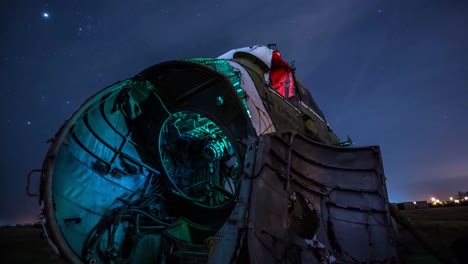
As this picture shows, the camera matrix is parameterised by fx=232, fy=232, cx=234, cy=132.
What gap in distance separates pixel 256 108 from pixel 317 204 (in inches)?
137

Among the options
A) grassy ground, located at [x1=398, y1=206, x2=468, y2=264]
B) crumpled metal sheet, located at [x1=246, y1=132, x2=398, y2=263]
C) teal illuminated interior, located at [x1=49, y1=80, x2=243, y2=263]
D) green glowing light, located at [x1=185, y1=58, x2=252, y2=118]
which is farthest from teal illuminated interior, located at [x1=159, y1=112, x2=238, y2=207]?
grassy ground, located at [x1=398, y1=206, x2=468, y2=264]

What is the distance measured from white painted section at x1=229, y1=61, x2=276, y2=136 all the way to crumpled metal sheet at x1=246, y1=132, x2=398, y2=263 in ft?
4.43

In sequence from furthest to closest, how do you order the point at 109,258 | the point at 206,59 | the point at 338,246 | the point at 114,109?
the point at 206,59, the point at 114,109, the point at 109,258, the point at 338,246

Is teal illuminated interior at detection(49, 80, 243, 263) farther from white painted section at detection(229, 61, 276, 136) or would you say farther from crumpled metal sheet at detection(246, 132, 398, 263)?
crumpled metal sheet at detection(246, 132, 398, 263)

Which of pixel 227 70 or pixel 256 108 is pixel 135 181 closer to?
pixel 256 108

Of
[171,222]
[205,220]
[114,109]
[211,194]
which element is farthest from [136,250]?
[114,109]

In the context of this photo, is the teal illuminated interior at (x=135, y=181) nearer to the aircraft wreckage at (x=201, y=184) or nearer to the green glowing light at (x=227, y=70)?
the aircraft wreckage at (x=201, y=184)

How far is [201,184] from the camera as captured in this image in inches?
365

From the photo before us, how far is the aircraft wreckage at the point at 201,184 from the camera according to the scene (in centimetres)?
457

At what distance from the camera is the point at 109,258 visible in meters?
6.14

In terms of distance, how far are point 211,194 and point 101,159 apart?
13.1 ft

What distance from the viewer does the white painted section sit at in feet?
23.7

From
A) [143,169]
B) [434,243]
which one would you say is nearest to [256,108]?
[143,169]

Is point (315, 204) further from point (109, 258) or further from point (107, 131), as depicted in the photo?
point (107, 131)
